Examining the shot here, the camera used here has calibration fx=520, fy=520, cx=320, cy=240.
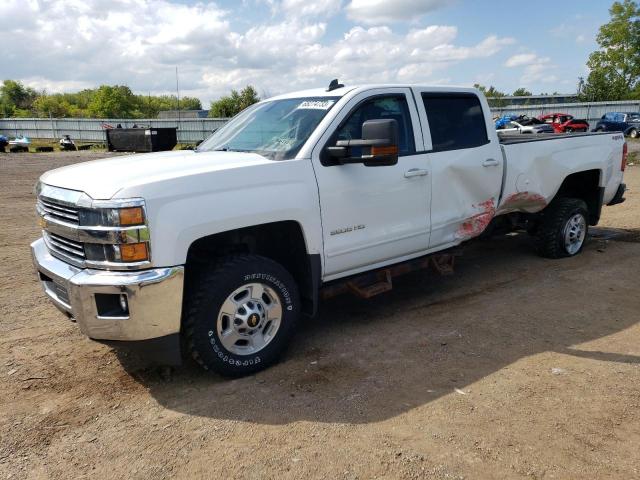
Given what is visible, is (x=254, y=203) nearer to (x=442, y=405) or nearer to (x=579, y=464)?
(x=442, y=405)

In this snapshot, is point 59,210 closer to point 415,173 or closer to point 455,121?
point 415,173

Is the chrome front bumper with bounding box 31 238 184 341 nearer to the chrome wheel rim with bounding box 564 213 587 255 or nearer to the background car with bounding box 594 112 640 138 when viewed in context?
the chrome wheel rim with bounding box 564 213 587 255

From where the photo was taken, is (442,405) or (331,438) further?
(442,405)

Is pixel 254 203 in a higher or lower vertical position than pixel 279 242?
higher

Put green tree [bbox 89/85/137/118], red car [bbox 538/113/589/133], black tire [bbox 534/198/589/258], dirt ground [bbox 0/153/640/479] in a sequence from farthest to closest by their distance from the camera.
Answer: green tree [bbox 89/85/137/118] < red car [bbox 538/113/589/133] < black tire [bbox 534/198/589/258] < dirt ground [bbox 0/153/640/479]

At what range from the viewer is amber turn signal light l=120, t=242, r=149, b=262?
3.06 meters

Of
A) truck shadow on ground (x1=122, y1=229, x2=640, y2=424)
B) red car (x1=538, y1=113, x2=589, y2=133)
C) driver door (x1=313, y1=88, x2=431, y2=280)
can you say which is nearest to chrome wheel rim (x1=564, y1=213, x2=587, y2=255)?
truck shadow on ground (x1=122, y1=229, x2=640, y2=424)

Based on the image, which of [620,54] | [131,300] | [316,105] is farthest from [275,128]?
[620,54]

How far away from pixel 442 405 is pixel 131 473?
1842 millimetres

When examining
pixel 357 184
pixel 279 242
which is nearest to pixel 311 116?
pixel 357 184

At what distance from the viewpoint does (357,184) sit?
400cm

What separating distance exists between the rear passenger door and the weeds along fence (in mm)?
28935

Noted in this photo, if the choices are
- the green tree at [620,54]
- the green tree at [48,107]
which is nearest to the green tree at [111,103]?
the green tree at [48,107]

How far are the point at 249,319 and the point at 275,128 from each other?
162 centimetres
